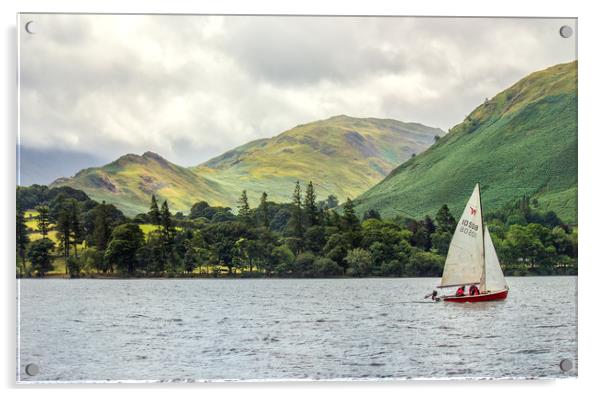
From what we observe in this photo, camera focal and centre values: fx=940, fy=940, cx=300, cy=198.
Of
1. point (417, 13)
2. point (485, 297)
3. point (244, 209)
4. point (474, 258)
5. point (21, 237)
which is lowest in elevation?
point (485, 297)

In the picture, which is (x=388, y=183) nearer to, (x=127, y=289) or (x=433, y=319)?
(x=433, y=319)

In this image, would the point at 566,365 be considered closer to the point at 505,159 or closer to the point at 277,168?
the point at 505,159

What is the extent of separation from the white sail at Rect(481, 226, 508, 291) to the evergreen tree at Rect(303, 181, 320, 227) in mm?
4844

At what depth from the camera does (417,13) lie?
15484 mm

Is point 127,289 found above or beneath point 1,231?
beneath

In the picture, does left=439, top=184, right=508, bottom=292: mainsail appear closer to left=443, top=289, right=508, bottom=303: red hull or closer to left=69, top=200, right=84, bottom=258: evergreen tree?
left=443, top=289, right=508, bottom=303: red hull

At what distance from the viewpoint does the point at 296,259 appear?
23250mm

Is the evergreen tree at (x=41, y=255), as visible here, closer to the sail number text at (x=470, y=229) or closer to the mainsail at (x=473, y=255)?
the mainsail at (x=473, y=255)

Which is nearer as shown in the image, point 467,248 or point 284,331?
point 284,331

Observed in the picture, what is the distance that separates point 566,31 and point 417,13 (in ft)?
A: 8.39

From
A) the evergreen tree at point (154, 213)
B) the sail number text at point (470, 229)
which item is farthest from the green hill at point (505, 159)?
the evergreen tree at point (154, 213)

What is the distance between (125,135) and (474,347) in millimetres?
7353

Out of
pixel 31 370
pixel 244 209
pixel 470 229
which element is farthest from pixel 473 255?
pixel 31 370

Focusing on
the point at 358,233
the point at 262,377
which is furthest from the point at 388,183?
the point at 262,377
